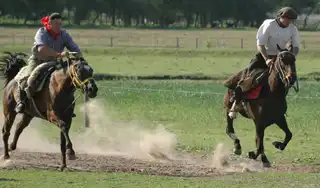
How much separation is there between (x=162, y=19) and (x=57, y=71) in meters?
123

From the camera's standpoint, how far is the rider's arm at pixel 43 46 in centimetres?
1569

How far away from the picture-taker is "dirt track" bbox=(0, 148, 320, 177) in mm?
15273

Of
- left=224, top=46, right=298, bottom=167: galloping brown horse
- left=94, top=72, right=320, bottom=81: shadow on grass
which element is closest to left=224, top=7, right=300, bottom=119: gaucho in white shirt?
left=224, top=46, right=298, bottom=167: galloping brown horse

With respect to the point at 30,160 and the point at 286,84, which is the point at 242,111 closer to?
the point at 286,84

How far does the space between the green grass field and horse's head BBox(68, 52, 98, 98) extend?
1348 mm

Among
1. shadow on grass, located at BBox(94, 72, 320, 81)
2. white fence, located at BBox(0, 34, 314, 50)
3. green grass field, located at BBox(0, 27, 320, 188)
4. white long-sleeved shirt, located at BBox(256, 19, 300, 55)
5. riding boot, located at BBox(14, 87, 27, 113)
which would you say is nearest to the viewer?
green grass field, located at BBox(0, 27, 320, 188)

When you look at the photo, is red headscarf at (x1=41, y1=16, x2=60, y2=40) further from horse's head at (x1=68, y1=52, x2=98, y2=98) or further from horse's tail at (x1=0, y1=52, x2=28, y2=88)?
horse's tail at (x1=0, y1=52, x2=28, y2=88)

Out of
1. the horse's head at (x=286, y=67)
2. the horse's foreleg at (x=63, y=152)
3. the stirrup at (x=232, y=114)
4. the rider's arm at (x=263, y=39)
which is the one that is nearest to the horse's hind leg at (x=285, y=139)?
the horse's head at (x=286, y=67)

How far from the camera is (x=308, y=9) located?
5492 inches

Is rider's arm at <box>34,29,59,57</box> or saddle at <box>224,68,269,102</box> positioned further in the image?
saddle at <box>224,68,269,102</box>

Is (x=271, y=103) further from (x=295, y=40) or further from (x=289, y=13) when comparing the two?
(x=289, y=13)

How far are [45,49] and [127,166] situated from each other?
2.50m

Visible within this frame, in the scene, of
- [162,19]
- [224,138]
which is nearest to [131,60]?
[224,138]

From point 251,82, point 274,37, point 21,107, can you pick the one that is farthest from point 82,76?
point 274,37
